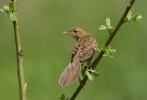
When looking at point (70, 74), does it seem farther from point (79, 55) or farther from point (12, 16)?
point (79, 55)

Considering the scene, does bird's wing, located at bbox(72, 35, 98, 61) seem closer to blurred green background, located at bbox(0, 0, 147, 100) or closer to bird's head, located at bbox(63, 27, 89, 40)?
bird's head, located at bbox(63, 27, 89, 40)

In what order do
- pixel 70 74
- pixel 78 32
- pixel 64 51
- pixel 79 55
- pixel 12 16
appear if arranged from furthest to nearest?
pixel 64 51, pixel 78 32, pixel 79 55, pixel 70 74, pixel 12 16

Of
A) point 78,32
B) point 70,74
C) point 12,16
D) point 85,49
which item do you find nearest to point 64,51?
point 78,32

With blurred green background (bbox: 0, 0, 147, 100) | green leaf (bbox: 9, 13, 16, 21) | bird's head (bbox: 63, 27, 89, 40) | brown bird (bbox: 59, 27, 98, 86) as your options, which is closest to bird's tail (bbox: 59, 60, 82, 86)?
brown bird (bbox: 59, 27, 98, 86)

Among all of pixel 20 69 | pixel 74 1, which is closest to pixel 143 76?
pixel 20 69

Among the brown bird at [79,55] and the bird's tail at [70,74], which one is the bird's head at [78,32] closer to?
the brown bird at [79,55]
